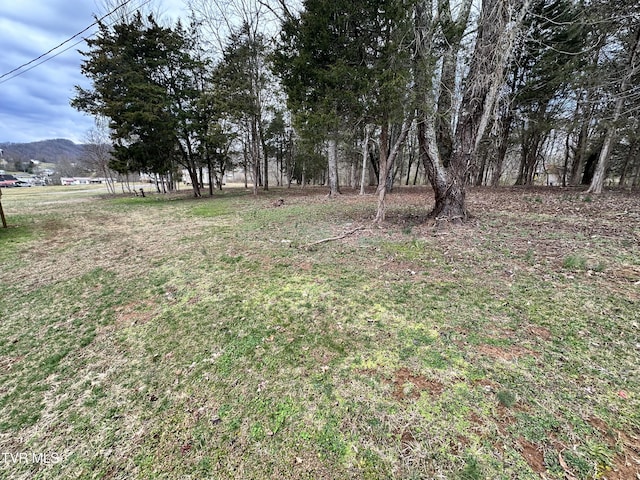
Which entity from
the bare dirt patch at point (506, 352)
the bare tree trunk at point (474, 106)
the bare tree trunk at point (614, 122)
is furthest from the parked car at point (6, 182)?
the bare tree trunk at point (614, 122)

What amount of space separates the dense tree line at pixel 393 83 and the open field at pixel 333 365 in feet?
9.77

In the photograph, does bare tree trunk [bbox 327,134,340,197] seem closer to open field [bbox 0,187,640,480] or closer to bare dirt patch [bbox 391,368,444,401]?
open field [bbox 0,187,640,480]

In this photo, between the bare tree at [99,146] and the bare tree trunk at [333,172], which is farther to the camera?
the bare tree at [99,146]

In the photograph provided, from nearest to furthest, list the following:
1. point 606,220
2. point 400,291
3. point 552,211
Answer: point 400,291 < point 606,220 < point 552,211

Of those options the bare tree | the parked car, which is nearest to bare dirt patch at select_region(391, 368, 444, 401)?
the bare tree

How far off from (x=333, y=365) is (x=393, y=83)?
4920 millimetres

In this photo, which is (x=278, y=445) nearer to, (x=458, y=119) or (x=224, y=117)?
(x=458, y=119)

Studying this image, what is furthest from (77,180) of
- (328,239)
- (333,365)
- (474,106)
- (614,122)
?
(614,122)

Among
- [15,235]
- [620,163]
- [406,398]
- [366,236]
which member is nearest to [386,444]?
[406,398]

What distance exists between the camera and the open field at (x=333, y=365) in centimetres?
158

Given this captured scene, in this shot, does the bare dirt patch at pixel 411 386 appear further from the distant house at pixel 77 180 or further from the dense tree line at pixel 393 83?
the distant house at pixel 77 180

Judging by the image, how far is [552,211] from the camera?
689 centimetres

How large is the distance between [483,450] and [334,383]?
101cm

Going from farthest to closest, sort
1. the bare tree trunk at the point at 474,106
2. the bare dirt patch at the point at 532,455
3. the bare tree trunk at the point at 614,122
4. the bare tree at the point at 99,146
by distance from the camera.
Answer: the bare tree at the point at 99,146, the bare tree trunk at the point at 614,122, the bare tree trunk at the point at 474,106, the bare dirt patch at the point at 532,455
